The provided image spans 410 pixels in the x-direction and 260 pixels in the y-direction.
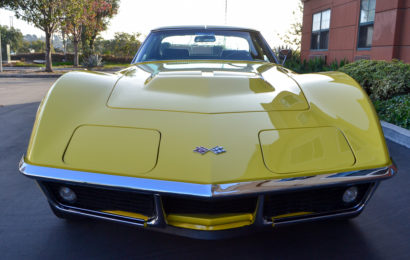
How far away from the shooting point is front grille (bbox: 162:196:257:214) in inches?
63.4

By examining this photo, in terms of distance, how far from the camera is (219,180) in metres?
1.49

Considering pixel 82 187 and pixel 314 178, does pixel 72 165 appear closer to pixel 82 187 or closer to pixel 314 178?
pixel 82 187

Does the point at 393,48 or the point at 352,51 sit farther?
the point at 352,51

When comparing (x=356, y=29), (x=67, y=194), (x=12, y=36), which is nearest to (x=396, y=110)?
(x=67, y=194)

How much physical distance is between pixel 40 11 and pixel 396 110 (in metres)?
17.6

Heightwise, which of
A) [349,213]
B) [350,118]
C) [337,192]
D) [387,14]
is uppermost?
[387,14]

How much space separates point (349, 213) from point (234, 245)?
0.66 meters

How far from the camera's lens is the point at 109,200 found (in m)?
1.70

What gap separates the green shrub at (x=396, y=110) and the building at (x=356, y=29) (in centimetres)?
302

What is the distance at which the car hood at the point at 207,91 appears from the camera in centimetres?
185

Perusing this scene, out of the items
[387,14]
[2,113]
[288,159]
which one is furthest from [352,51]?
[288,159]

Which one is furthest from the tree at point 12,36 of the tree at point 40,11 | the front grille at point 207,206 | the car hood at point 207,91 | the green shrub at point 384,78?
the front grille at point 207,206

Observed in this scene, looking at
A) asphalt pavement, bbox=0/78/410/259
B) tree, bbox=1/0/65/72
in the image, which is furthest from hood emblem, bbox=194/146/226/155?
tree, bbox=1/0/65/72

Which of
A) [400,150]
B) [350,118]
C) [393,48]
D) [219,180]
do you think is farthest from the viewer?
[393,48]
